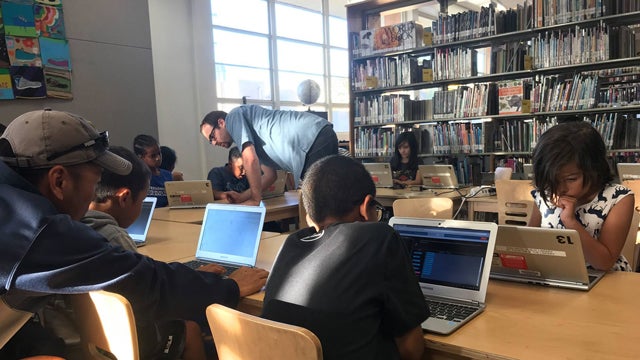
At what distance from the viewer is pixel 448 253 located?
4.66 feet

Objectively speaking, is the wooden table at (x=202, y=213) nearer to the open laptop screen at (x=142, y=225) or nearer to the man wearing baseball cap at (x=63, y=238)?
the open laptop screen at (x=142, y=225)

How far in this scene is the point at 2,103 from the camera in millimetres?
3527

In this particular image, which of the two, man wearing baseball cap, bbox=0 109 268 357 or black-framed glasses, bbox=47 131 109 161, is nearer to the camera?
man wearing baseball cap, bbox=0 109 268 357

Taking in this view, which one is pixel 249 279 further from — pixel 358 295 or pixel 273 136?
pixel 273 136

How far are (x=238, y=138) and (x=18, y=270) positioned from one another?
2309 mm

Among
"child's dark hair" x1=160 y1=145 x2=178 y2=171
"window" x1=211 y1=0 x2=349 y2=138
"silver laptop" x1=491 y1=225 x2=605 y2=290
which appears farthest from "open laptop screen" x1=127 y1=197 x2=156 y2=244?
"window" x1=211 y1=0 x2=349 y2=138

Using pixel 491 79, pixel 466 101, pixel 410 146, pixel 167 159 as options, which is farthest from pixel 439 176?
pixel 167 159

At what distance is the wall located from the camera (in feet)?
12.9

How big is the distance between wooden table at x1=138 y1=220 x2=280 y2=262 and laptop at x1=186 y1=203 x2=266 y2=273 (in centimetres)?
13

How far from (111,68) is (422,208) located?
3.06m

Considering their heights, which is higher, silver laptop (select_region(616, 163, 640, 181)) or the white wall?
the white wall

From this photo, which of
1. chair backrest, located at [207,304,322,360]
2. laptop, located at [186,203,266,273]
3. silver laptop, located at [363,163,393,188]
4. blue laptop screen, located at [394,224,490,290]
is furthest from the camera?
silver laptop, located at [363,163,393,188]

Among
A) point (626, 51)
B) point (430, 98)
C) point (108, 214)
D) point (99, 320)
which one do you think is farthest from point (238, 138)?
point (626, 51)

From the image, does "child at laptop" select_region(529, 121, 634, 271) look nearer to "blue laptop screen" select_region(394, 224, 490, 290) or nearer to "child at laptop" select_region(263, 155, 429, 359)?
"blue laptop screen" select_region(394, 224, 490, 290)
